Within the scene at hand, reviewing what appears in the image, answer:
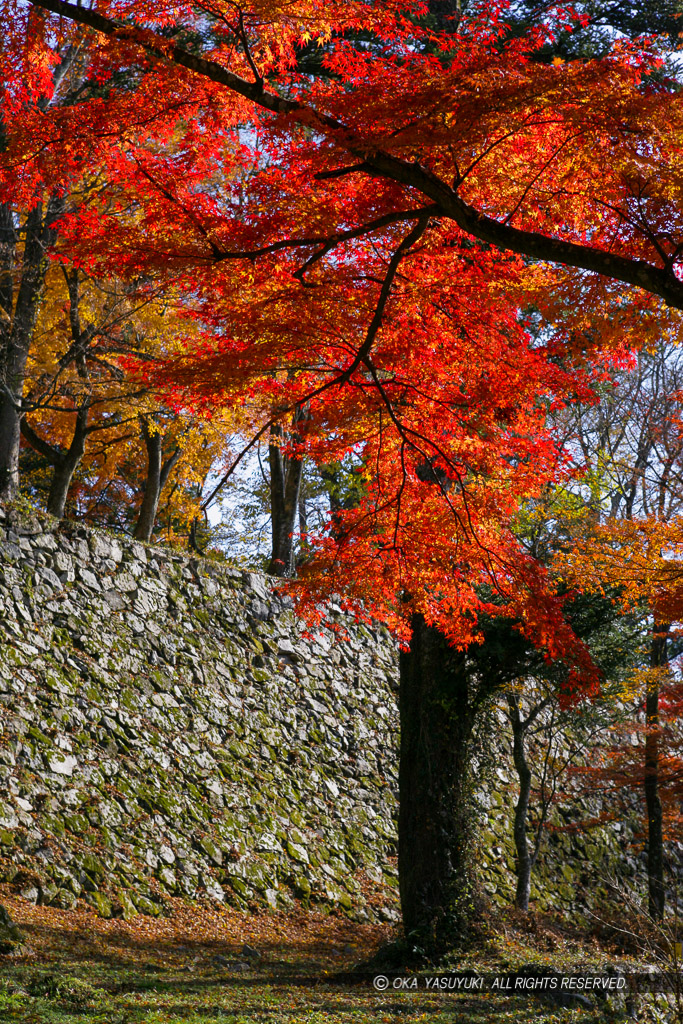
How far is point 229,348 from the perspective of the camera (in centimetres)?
619

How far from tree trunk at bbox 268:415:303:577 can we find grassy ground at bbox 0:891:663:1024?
6.69m

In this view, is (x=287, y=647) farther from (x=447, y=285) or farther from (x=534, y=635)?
(x=447, y=285)

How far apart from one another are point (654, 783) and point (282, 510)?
8.18 meters

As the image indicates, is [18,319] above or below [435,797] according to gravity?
above

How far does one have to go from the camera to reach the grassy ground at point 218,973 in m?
5.06

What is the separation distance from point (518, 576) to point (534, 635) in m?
0.83

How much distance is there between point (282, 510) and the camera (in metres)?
15.8

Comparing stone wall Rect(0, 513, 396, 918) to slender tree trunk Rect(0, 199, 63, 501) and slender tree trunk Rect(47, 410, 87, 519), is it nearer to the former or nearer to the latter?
slender tree trunk Rect(47, 410, 87, 519)

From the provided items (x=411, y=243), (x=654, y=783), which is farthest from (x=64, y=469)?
(x=654, y=783)

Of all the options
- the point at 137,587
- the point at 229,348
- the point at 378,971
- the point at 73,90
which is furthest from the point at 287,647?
the point at 73,90

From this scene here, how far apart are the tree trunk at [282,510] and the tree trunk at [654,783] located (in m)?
6.41

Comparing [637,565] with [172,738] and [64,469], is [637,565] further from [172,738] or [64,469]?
[64,469]

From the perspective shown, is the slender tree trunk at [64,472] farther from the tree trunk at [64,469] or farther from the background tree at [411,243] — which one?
the background tree at [411,243]

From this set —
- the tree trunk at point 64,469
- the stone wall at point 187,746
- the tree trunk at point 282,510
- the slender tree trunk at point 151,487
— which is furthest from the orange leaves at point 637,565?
the slender tree trunk at point 151,487
